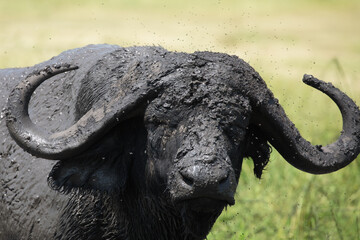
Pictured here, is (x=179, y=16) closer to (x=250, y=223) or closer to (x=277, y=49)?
(x=277, y=49)

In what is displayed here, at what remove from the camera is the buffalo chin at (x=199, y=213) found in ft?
12.6

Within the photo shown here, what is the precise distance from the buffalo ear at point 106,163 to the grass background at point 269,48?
1463 mm

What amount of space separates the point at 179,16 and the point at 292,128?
62.5ft

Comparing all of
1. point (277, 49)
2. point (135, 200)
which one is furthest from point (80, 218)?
point (277, 49)

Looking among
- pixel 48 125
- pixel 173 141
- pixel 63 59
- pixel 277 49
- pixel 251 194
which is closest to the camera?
pixel 173 141

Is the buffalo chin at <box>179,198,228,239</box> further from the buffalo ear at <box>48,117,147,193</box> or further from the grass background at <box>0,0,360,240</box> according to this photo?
the grass background at <box>0,0,360,240</box>

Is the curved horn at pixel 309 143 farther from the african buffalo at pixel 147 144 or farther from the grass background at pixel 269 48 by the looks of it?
the grass background at pixel 269 48

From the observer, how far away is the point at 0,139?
5.06m

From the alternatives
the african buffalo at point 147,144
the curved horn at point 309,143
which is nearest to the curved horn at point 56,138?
the african buffalo at point 147,144

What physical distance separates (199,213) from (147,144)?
1.58ft

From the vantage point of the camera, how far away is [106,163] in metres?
4.39

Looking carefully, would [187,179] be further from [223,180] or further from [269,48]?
[269,48]

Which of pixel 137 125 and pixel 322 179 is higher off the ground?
pixel 137 125

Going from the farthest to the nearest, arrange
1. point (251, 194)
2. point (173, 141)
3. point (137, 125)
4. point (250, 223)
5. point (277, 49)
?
point (277, 49), point (251, 194), point (250, 223), point (137, 125), point (173, 141)
